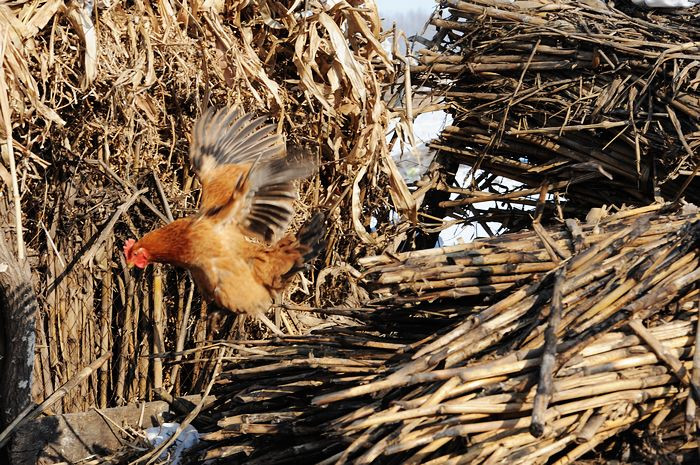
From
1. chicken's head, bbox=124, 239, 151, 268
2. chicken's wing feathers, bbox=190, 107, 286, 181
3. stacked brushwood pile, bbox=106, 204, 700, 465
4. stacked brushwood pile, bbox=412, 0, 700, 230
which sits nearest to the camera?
stacked brushwood pile, bbox=106, 204, 700, 465

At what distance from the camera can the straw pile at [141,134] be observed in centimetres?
473

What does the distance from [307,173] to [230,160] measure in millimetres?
735

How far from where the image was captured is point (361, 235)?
231 inches

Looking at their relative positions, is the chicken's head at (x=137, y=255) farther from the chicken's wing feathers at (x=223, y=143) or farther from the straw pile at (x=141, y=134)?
the straw pile at (x=141, y=134)

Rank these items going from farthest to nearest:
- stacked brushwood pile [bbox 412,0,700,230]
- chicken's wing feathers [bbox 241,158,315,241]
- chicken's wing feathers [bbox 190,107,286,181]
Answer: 1. stacked brushwood pile [bbox 412,0,700,230]
2. chicken's wing feathers [bbox 190,107,286,181]
3. chicken's wing feathers [bbox 241,158,315,241]

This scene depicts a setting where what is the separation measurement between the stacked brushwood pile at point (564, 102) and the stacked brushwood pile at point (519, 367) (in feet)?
6.95

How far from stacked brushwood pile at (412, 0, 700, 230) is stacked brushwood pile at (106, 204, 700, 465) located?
2.12 meters

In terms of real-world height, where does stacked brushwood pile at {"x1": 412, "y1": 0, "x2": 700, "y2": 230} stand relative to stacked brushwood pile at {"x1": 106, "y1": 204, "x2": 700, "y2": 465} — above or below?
above

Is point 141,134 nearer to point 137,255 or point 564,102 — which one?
point 137,255

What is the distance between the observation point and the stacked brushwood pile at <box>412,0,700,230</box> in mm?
5672

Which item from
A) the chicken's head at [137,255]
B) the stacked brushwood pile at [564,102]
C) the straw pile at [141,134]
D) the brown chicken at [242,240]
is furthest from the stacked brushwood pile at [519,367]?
the stacked brushwood pile at [564,102]

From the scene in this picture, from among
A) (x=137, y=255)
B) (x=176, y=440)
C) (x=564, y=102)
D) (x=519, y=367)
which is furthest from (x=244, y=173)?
(x=564, y=102)

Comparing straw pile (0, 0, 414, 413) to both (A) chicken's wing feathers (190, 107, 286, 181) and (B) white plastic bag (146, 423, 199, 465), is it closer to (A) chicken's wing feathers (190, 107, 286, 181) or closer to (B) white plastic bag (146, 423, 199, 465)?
(A) chicken's wing feathers (190, 107, 286, 181)

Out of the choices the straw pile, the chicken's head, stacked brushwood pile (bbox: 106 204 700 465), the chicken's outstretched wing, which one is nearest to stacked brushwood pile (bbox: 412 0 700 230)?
the straw pile
